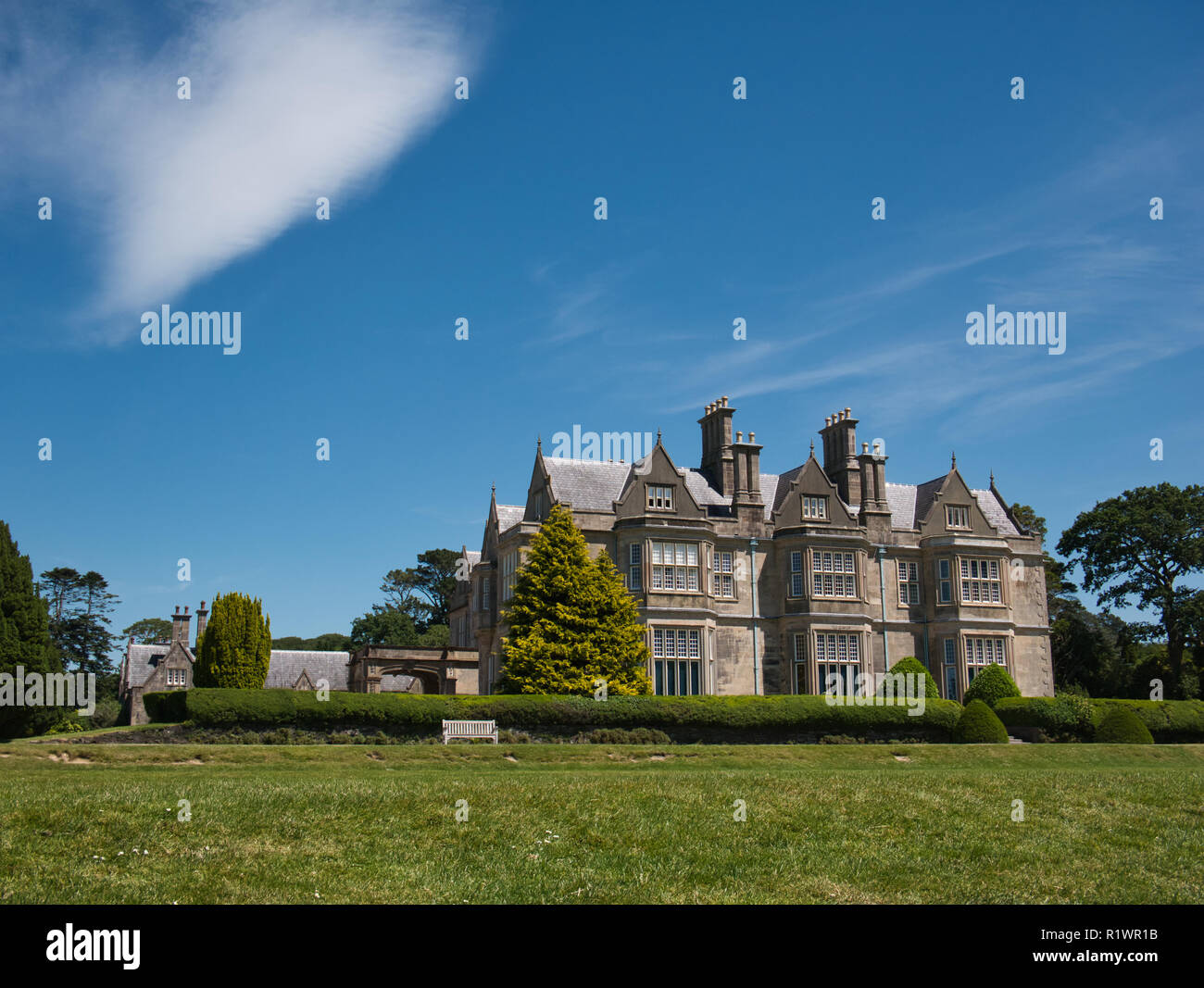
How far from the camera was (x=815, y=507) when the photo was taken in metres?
49.2

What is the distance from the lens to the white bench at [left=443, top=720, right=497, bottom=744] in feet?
113

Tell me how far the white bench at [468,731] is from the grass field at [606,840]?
1473 cm

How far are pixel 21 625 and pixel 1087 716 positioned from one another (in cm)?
4060

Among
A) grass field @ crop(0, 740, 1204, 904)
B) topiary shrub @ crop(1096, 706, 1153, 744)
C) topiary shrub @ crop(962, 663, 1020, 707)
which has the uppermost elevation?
grass field @ crop(0, 740, 1204, 904)

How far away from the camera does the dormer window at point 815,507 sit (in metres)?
48.9

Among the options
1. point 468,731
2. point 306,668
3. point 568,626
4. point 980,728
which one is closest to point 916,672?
point 980,728

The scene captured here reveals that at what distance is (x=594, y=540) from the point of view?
46.4m

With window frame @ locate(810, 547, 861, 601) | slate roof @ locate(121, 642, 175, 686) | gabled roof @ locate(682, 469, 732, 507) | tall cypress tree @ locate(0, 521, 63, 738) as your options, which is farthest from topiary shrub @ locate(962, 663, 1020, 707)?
slate roof @ locate(121, 642, 175, 686)

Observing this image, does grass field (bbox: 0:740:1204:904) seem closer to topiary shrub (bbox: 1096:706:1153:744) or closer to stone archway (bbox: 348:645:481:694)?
topiary shrub (bbox: 1096:706:1153:744)

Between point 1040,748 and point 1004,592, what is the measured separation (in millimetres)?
17865

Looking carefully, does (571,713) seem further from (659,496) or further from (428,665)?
(428,665)

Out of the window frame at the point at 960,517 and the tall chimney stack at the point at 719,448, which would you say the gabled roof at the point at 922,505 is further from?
the tall chimney stack at the point at 719,448

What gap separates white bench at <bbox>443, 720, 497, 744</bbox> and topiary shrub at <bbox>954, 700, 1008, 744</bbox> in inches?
662

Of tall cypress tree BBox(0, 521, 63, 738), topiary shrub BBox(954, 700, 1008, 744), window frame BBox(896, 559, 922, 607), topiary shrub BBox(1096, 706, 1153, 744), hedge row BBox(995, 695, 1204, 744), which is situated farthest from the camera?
window frame BBox(896, 559, 922, 607)
